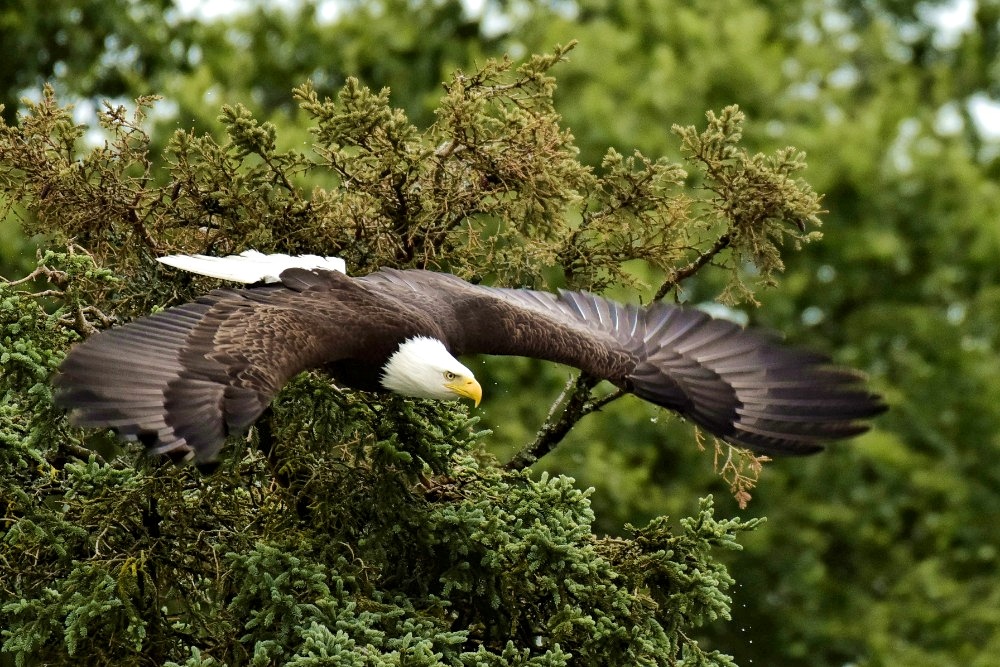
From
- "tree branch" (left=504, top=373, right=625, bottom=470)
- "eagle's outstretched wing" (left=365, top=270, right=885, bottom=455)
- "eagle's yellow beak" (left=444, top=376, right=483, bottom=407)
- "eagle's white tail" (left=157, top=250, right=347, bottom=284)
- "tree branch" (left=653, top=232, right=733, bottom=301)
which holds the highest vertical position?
"tree branch" (left=653, top=232, right=733, bottom=301)

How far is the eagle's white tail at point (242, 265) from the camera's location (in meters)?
6.58

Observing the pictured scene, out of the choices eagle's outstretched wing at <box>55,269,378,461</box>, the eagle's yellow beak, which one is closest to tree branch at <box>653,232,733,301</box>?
the eagle's yellow beak

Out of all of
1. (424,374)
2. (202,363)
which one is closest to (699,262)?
(424,374)

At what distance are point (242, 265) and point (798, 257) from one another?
520 inches

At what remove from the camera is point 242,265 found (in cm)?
670

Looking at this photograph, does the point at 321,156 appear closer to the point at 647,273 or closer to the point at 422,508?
the point at 422,508

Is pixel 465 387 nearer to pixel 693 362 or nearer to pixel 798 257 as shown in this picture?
pixel 693 362

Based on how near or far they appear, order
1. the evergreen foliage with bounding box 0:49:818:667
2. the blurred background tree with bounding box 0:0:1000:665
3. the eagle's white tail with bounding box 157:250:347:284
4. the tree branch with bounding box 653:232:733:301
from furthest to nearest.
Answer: the blurred background tree with bounding box 0:0:1000:665, the tree branch with bounding box 653:232:733:301, the eagle's white tail with bounding box 157:250:347:284, the evergreen foliage with bounding box 0:49:818:667

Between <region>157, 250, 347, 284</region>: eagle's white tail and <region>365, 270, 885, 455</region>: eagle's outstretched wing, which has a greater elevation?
<region>365, 270, 885, 455</region>: eagle's outstretched wing

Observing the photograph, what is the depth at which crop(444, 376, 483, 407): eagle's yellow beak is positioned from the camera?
21.4ft

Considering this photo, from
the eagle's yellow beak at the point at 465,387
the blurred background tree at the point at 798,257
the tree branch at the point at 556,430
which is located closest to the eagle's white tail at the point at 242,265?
the eagle's yellow beak at the point at 465,387

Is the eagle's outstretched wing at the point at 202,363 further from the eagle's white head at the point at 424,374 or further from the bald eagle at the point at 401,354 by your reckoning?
the eagle's white head at the point at 424,374

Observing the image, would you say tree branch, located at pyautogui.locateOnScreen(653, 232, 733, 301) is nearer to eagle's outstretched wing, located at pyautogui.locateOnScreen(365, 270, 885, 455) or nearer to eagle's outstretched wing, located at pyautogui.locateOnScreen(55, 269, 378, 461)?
eagle's outstretched wing, located at pyautogui.locateOnScreen(365, 270, 885, 455)

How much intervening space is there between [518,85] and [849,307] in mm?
13172
